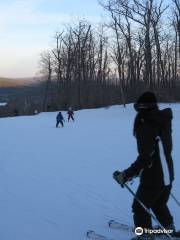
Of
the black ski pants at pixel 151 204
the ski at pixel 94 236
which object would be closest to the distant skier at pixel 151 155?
the black ski pants at pixel 151 204

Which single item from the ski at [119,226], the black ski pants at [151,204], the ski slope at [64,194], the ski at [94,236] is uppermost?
the black ski pants at [151,204]

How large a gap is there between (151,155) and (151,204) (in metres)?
0.63

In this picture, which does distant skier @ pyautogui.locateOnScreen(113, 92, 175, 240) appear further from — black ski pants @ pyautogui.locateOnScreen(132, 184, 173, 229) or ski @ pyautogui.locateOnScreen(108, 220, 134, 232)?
ski @ pyautogui.locateOnScreen(108, 220, 134, 232)

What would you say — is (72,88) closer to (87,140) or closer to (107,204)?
(87,140)

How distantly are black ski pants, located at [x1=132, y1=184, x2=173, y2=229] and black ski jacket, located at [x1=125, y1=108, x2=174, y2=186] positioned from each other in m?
0.08

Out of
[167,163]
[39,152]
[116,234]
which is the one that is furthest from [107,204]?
[39,152]

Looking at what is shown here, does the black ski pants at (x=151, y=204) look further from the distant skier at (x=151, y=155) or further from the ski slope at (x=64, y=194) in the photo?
the ski slope at (x=64, y=194)

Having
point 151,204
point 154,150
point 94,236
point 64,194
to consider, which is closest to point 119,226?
point 94,236

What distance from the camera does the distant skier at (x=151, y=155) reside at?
4926 millimetres

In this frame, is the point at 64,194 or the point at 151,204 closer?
the point at 151,204

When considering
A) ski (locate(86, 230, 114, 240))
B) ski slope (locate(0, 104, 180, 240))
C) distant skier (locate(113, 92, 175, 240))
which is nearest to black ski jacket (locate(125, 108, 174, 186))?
distant skier (locate(113, 92, 175, 240))

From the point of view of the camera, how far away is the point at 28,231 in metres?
6.61

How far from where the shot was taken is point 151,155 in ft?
16.2

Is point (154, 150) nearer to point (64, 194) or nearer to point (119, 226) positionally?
point (119, 226)
